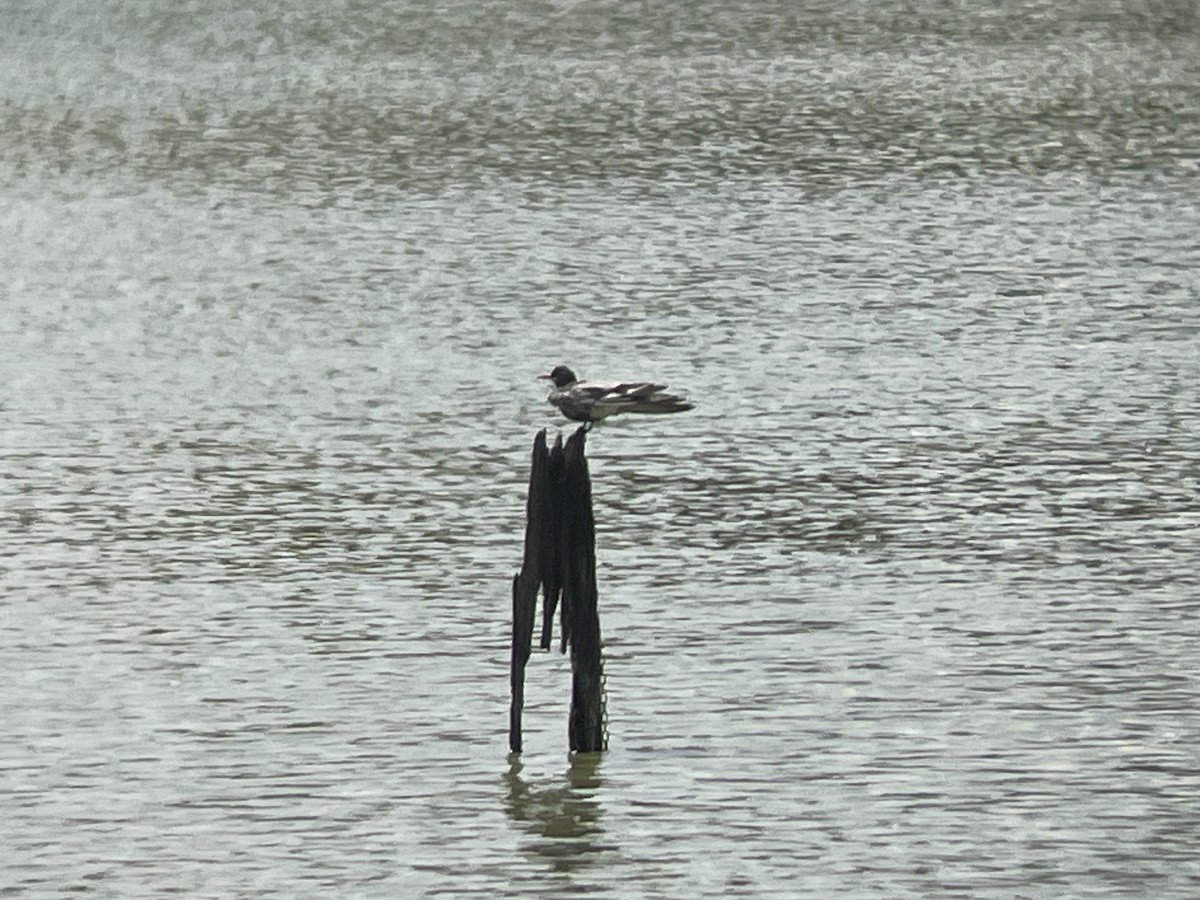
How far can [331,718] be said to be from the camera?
1819 centimetres

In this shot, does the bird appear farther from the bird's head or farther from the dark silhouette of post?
the dark silhouette of post

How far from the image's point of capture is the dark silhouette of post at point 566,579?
16.4 metres

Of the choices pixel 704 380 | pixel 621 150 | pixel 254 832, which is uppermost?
pixel 621 150

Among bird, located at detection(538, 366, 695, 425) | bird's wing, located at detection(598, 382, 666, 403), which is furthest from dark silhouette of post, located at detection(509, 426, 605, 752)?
bird's wing, located at detection(598, 382, 666, 403)

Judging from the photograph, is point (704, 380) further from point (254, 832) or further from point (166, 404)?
point (254, 832)

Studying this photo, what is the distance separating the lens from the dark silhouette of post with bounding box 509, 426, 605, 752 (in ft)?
53.8

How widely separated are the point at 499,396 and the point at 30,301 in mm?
8125

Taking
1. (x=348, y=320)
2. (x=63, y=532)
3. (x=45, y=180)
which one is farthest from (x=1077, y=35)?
(x=63, y=532)

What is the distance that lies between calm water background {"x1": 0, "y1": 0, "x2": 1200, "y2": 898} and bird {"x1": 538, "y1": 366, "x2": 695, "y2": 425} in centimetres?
210

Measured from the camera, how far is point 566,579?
1669 centimetres

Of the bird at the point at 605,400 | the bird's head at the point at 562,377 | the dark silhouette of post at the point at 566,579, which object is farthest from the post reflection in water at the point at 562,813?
the bird's head at the point at 562,377

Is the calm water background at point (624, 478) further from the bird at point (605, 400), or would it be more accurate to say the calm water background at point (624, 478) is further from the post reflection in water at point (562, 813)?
the bird at point (605, 400)

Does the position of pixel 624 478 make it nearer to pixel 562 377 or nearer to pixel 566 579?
pixel 566 579

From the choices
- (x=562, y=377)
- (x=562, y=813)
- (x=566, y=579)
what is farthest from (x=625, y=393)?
(x=562, y=813)
